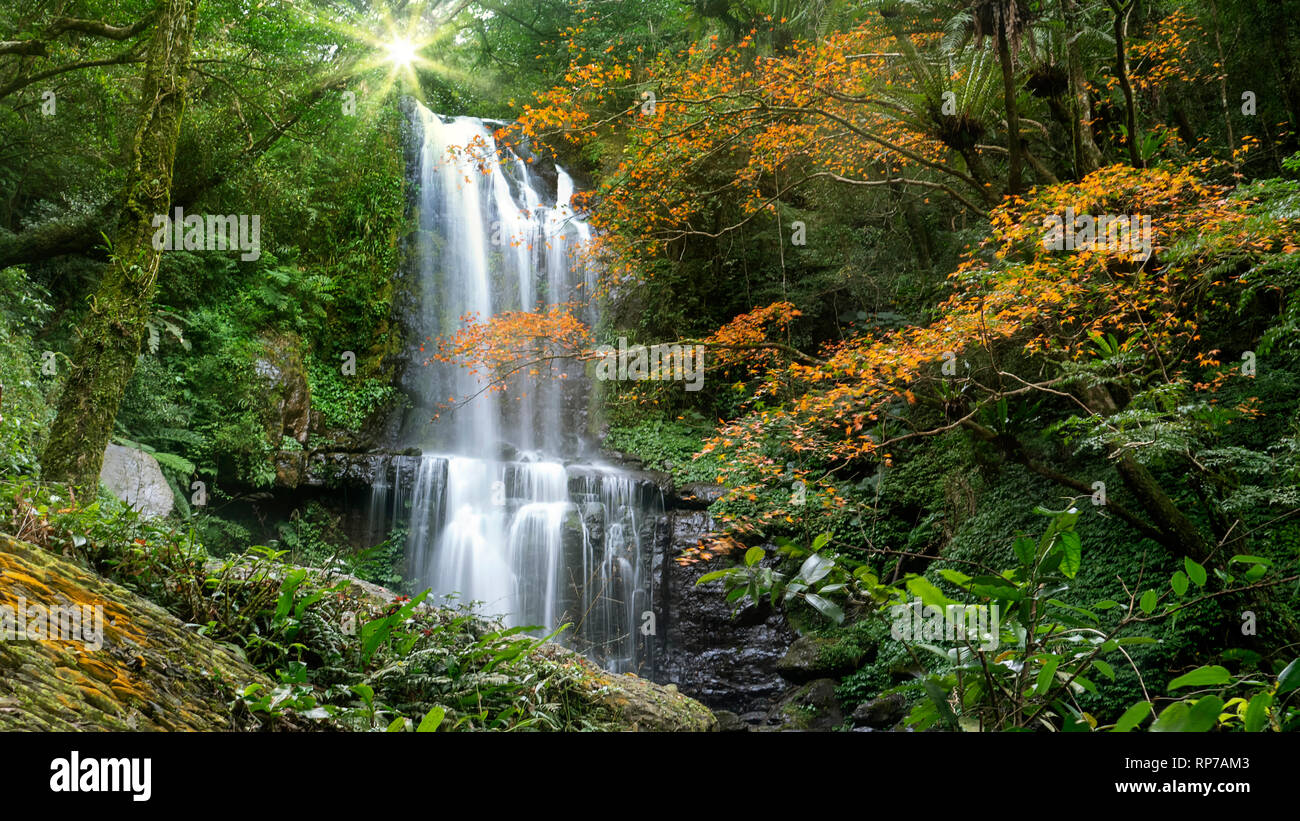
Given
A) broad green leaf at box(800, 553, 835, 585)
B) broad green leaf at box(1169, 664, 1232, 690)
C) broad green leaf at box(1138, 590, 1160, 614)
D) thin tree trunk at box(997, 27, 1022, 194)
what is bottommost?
broad green leaf at box(1169, 664, 1232, 690)

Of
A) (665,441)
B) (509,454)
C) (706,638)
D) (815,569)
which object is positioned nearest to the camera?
(815,569)

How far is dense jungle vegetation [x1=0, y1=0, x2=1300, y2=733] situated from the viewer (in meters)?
2.53

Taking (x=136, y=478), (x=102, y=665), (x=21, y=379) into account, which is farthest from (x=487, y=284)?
(x=102, y=665)

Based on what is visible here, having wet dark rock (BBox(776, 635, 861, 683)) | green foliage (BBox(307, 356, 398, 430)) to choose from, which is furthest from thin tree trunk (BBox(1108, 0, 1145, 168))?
green foliage (BBox(307, 356, 398, 430))

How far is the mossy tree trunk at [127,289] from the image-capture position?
14.5ft

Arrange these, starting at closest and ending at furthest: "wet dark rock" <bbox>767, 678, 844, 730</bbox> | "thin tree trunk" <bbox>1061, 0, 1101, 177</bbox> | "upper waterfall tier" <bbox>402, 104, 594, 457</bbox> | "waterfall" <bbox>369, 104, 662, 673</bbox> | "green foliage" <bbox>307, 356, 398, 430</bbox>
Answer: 1. "thin tree trunk" <bbox>1061, 0, 1101, 177</bbox>
2. "wet dark rock" <bbox>767, 678, 844, 730</bbox>
3. "waterfall" <bbox>369, 104, 662, 673</bbox>
4. "green foliage" <bbox>307, 356, 398, 430</bbox>
5. "upper waterfall tier" <bbox>402, 104, 594, 457</bbox>

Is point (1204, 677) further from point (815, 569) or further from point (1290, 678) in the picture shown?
point (815, 569)

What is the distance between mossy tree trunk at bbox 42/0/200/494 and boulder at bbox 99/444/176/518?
11.8 ft

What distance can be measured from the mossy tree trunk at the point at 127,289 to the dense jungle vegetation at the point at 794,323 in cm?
2

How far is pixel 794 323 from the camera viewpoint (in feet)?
42.6

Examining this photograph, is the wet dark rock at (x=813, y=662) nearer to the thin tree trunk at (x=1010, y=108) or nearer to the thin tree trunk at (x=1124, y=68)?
the thin tree trunk at (x=1010, y=108)

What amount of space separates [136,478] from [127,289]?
4425 millimetres

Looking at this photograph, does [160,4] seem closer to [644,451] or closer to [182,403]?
[182,403]

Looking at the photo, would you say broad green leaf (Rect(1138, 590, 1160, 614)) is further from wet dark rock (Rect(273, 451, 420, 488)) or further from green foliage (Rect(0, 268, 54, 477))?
wet dark rock (Rect(273, 451, 420, 488))
